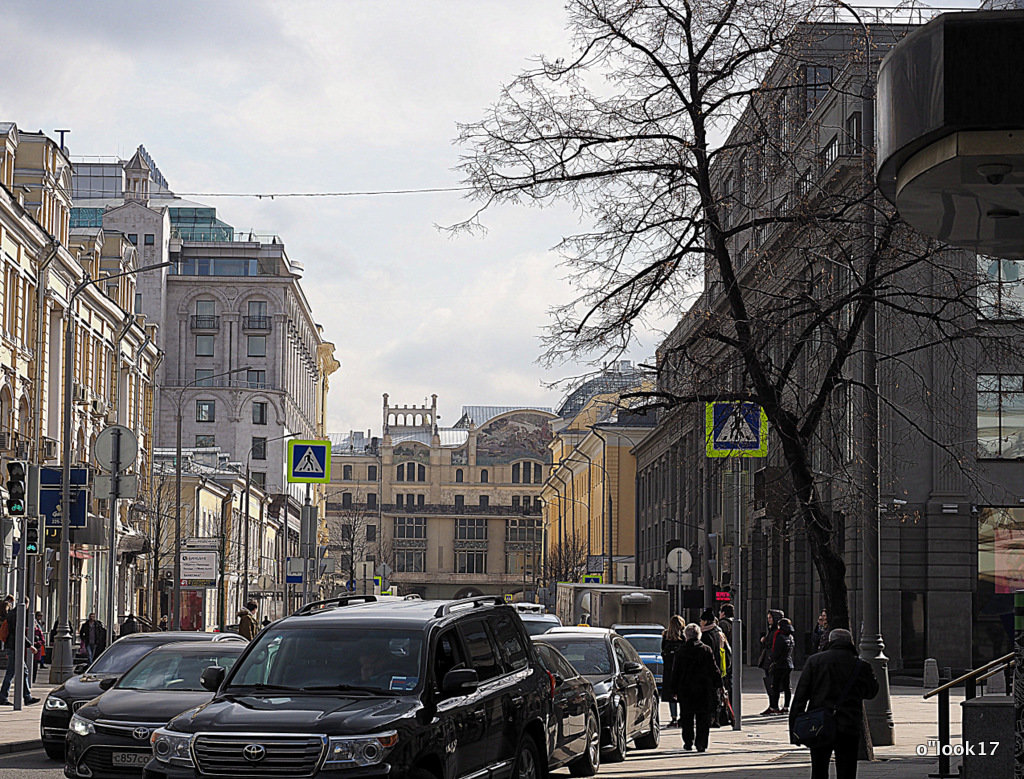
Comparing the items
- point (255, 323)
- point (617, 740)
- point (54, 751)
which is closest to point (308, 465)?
point (54, 751)

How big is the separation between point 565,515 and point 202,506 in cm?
5637

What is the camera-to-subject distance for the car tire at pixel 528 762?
13.2m

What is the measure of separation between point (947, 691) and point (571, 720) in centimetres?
374

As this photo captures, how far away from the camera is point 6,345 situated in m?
45.1

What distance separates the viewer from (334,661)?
12.2 metres

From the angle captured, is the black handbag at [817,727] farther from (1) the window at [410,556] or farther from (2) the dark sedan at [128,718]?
(1) the window at [410,556]

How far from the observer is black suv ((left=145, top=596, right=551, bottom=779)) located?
10820 mm

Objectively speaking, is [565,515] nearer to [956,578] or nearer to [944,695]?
[956,578]

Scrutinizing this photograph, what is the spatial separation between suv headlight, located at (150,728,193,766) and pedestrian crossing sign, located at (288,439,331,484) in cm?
2947

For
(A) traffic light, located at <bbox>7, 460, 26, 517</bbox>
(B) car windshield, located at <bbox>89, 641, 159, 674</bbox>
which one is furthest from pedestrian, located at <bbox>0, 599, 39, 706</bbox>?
(B) car windshield, located at <bbox>89, 641, 159, 674</bbox>

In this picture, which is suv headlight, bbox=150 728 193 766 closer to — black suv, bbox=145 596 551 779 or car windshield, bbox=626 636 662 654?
black suv, bbox=145 596 551 779

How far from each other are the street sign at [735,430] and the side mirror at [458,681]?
8148 millimetres

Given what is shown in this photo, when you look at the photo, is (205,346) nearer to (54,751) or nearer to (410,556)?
(410,556)

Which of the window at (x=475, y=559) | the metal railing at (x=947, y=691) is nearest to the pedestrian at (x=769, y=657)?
the metal railing at (x=947, y=691)
